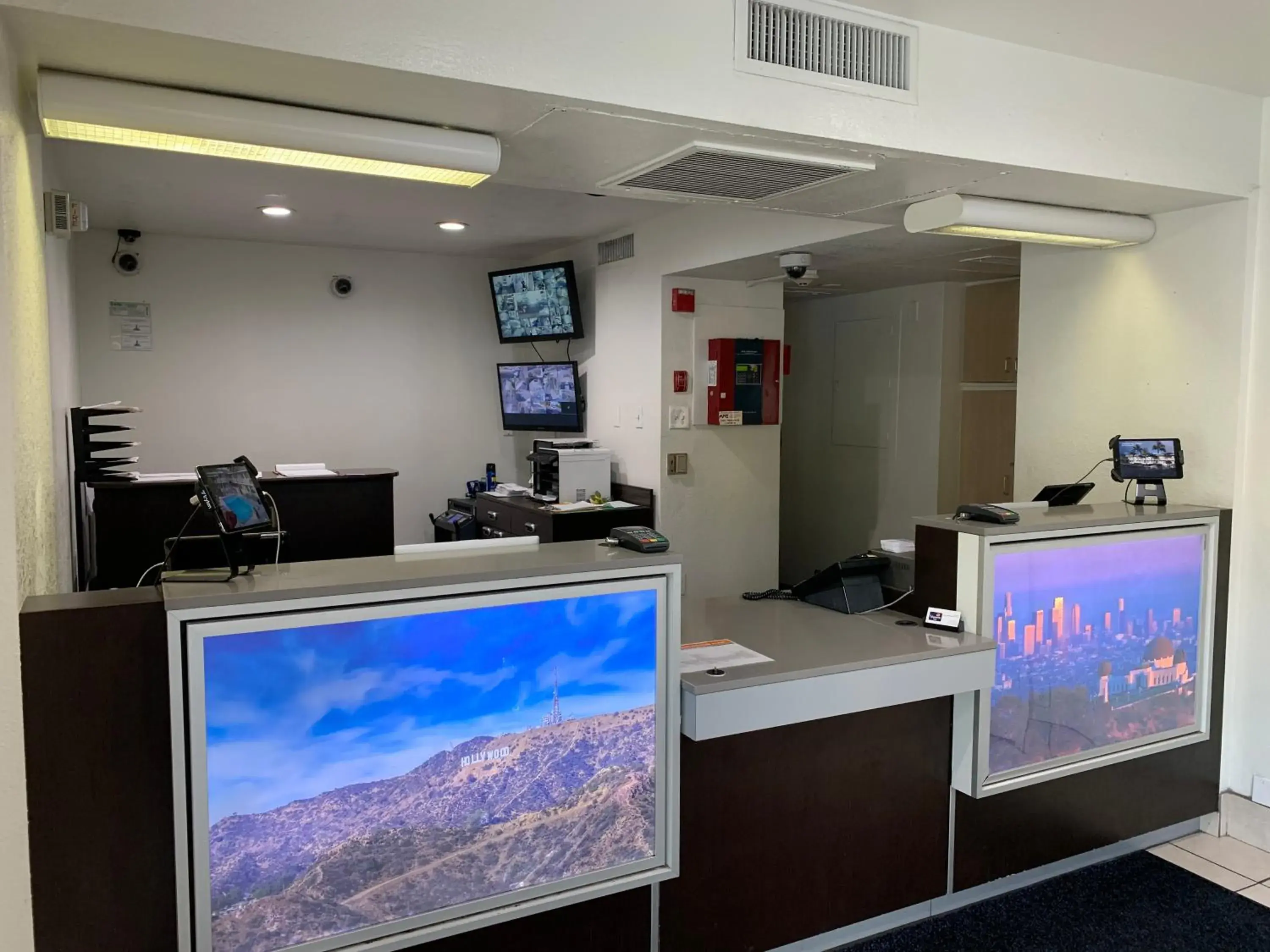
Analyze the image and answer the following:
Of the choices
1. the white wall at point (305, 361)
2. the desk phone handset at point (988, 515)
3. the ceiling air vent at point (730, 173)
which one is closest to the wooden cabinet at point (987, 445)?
the desk phone handset at point (988, 515)

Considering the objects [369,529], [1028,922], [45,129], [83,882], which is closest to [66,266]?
[369,529]

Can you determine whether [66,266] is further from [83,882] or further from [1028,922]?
[1028,922]

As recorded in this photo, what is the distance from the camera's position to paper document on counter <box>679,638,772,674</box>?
2.56 metres

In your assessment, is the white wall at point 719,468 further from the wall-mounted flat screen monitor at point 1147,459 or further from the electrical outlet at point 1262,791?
the electrical outlet at point 1262,791

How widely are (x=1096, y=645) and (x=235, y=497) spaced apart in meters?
2.73

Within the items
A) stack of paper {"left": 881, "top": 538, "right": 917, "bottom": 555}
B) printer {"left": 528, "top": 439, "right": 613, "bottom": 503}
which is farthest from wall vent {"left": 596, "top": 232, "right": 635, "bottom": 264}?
stack of paper {"left": 881, "top": 538, "right": 917, "bottom": 555}

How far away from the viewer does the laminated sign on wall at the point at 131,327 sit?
19.6 ft

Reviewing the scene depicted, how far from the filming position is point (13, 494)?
5.70ft

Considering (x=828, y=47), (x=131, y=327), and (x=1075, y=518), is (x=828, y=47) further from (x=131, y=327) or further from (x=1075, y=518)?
(x=131, y=327)

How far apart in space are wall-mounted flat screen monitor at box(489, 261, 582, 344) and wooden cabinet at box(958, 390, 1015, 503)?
98.8 inches

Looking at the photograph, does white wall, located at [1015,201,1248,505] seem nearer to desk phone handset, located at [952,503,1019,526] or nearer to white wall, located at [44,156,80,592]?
desk phone handset, located at [952,503,1019,526]

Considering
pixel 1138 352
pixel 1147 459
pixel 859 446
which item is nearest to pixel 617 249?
pixel 859 446

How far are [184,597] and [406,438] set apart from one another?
5.11 metres

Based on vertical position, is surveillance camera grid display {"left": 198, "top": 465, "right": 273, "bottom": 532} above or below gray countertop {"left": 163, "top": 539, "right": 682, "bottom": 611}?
above
